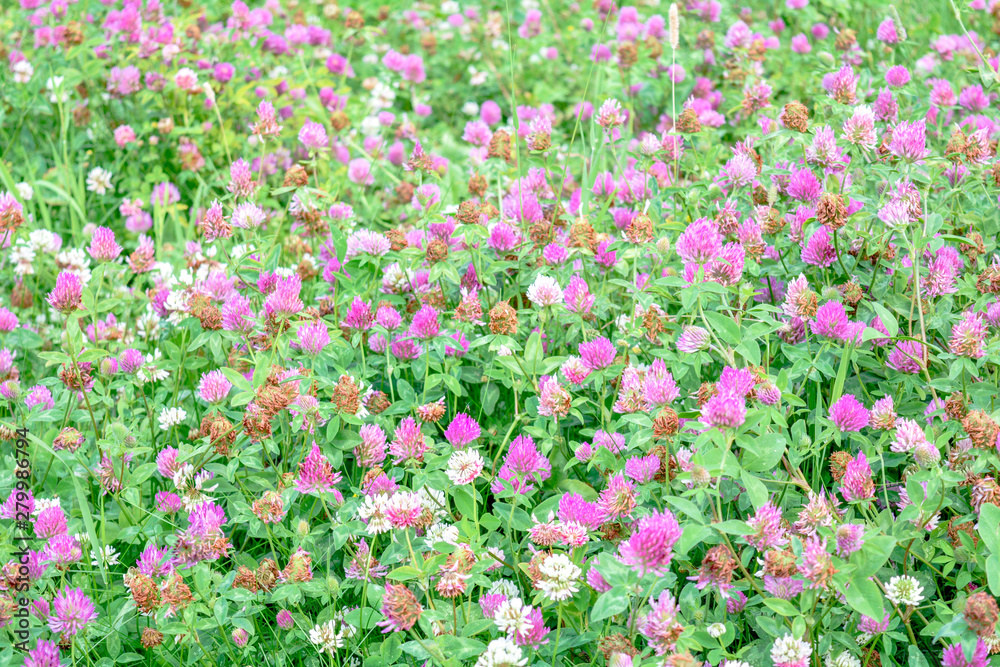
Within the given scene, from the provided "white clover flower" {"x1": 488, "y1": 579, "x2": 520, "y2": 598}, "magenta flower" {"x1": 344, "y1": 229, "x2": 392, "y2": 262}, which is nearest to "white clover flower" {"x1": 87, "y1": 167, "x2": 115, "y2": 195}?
"magenta flower" {"x1": 344, "y1": 229, "x2": 392, "y2": 262}

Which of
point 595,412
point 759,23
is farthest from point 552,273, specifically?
point 759,23

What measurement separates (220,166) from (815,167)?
2749 mm

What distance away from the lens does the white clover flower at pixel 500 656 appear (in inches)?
60.8

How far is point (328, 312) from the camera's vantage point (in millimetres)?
2525

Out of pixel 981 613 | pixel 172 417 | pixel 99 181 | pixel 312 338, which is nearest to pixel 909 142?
pixel 981 613

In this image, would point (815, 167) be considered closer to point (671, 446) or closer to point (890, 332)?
point (890, 332)

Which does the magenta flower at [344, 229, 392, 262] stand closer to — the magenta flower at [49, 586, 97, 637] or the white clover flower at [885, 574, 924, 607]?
the magenta flower at [49, 586, 97, 637]

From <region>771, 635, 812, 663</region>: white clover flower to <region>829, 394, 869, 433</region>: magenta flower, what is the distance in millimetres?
473

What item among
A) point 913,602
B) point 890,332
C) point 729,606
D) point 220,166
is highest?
point 890,332

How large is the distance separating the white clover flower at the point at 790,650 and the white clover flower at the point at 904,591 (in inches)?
7.9

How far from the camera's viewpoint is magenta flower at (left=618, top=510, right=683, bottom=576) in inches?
58.1

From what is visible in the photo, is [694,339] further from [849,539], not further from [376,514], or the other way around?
[376,514]

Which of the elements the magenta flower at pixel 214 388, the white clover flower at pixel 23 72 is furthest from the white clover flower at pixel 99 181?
the magenta flower at pixel 214 388

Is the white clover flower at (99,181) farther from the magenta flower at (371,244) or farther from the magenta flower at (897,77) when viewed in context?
the magenta flower at (897,77)
